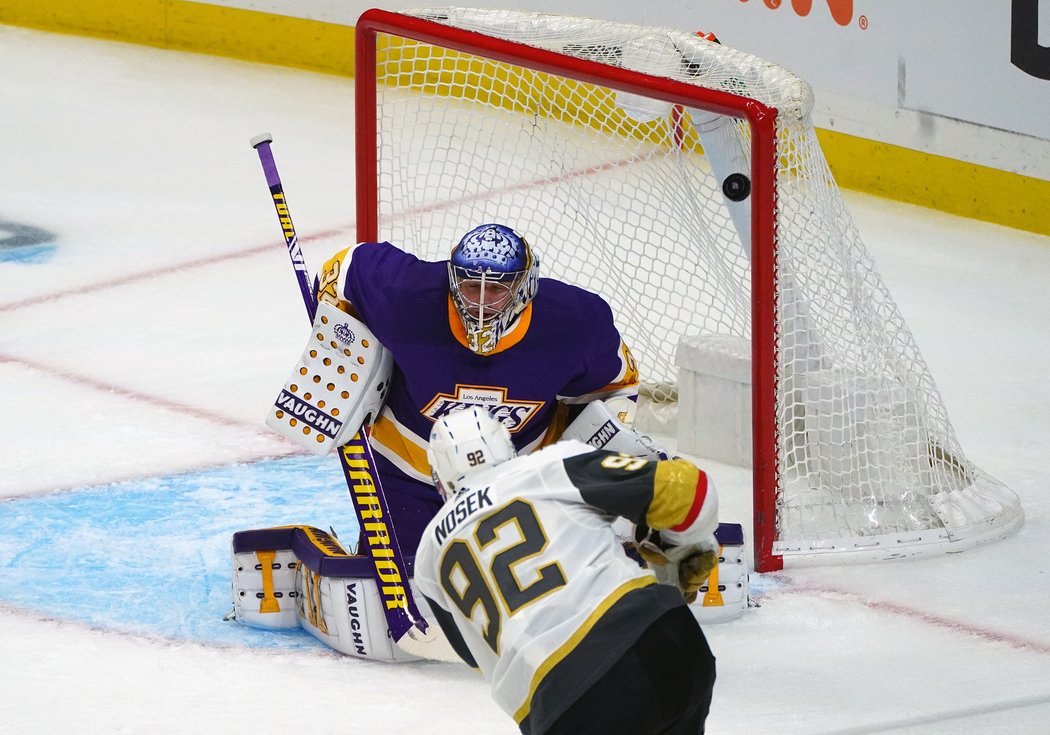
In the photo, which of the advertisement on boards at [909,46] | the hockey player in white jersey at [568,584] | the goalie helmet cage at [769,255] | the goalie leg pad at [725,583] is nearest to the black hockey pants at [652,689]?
the hockey player in white jersey at [568,584]

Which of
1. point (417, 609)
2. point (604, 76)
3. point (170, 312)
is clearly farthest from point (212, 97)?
point (417, 609)

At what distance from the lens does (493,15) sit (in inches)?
167

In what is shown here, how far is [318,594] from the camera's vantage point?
3.46 m

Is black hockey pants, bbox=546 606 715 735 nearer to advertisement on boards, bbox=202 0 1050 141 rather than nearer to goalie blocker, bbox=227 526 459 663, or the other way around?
goalie blocker, bbox=227 526 459 663

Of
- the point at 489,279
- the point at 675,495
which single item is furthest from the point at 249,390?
the point at 675,495

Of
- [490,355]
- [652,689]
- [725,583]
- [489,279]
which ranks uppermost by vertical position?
[489,279]

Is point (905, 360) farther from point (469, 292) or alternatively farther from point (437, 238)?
point (437, 238)

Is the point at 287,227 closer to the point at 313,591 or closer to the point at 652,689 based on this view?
the point at 313,591

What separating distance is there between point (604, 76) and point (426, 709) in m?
1.48

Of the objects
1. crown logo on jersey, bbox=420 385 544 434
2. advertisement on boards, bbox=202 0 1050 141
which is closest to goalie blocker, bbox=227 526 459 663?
crown logo on jersey, bbox=420 385 544 434

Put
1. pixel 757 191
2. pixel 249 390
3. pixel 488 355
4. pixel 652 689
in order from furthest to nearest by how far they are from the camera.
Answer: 1. pixel 249 390
2. pixel 757 191
3. pixel 488 355
4. pixel 652 689

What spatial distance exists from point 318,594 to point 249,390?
160 cm

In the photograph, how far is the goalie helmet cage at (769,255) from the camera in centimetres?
380

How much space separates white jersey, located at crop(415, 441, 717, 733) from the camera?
241 centimetres
